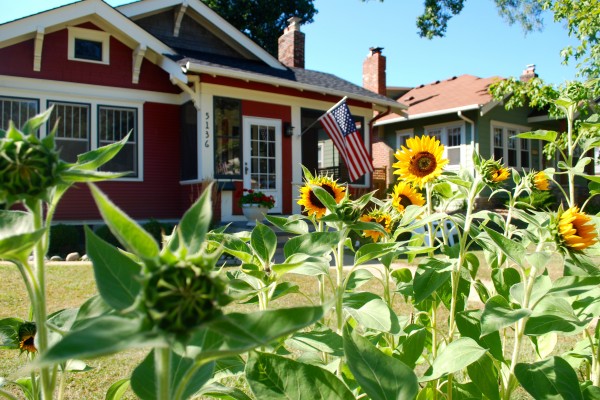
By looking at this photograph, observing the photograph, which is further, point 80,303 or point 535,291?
point 80,303

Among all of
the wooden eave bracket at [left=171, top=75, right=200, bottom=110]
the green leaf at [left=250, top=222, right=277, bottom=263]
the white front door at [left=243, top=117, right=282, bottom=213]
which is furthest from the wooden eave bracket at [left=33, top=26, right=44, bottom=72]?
the green leaf at [left=250, top=222, right=277, bottom=263]

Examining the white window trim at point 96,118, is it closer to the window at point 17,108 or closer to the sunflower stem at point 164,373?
the window at point 17,108

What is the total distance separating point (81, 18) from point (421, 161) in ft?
37.2

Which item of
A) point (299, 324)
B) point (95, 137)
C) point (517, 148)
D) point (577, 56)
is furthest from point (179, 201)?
point (517, 148)

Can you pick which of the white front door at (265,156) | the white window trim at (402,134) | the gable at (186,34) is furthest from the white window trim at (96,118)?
the white window trim at (402,134)

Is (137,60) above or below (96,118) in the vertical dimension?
above

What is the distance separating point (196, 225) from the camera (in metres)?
0.51

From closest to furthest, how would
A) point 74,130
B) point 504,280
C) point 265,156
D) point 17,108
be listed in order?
point 504,280 → point 17,108 → point 74,130 → point 265,156

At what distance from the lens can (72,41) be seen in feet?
36.6

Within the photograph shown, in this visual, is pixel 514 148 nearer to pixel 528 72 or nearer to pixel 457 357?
pixel 528 72

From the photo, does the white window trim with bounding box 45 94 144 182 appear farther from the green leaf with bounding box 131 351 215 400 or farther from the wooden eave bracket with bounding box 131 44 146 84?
the green leaf with bounding box 131 351 215 400

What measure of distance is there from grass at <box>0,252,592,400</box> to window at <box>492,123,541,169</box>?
1242 cm

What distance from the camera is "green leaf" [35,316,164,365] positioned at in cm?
39

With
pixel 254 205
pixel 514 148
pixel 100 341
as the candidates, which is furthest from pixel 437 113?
pixel 100 341
